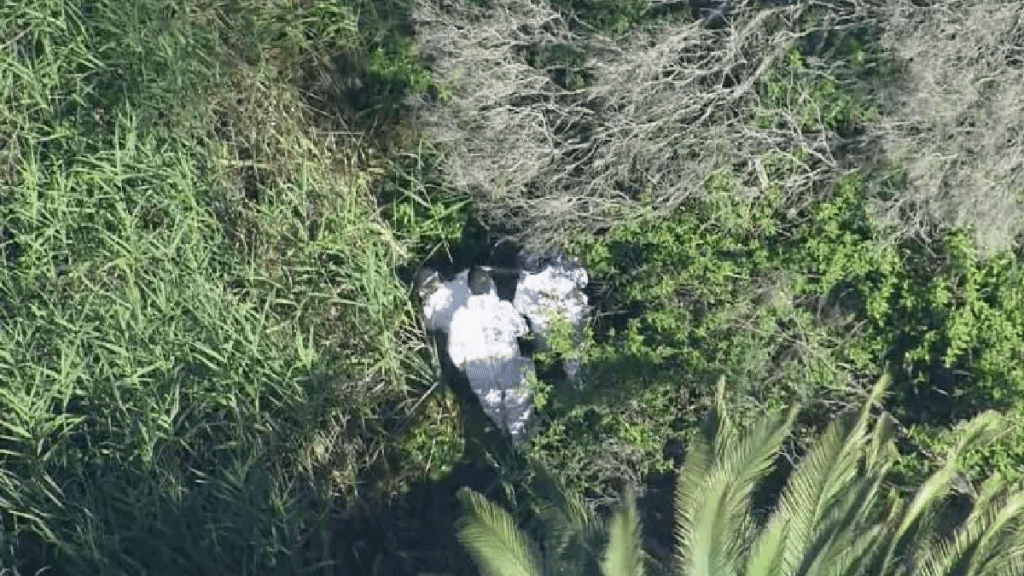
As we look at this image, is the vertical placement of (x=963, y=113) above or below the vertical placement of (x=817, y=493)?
above

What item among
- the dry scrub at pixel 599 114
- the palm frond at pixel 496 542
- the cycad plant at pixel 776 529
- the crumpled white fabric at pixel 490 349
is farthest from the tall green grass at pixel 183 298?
the cycad plant at pixel 776 529

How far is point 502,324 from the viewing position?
801 centimetres

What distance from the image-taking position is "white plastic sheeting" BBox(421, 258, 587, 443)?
25.8 feet

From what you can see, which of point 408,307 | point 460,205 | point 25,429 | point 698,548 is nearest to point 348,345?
point 408,307

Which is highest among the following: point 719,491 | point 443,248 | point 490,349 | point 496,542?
point 719,491

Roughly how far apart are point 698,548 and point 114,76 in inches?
158

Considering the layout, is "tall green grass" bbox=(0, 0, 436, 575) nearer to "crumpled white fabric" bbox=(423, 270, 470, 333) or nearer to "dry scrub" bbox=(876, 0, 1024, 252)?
"crumpled white fabric" bbox=(423, 270, 470, 333)

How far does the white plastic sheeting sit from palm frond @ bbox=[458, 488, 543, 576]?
1737 mm

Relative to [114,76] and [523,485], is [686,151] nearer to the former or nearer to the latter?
[523,485]

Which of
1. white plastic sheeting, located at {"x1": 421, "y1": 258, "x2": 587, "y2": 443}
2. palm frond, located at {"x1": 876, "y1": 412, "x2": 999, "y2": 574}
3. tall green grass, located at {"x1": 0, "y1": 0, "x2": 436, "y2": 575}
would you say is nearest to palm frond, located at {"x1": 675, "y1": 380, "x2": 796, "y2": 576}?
palm frond, located at {"x1": 876, "y1": 412, "x2": 999, "y2": 574}

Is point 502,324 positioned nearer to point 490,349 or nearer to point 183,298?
point 490,349

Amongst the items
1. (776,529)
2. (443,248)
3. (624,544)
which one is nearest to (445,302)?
(443,248)

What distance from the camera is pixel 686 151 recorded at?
25.1 feet

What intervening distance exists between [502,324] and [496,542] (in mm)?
2116
